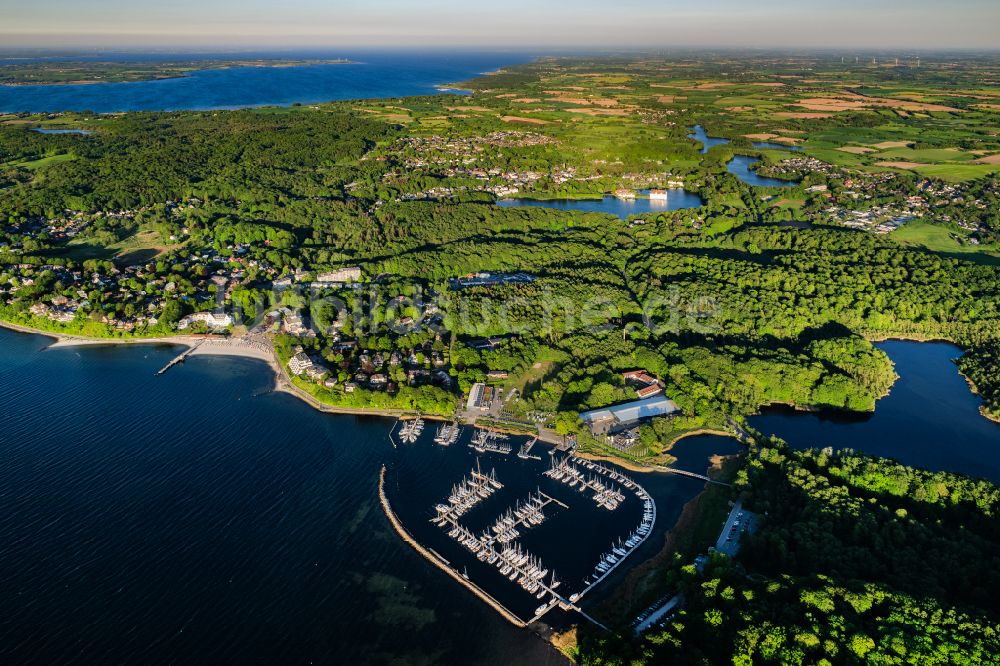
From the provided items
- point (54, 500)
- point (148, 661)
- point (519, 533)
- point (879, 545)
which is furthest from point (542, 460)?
point (54, 500)

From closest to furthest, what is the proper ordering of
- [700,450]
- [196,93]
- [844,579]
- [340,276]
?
1. [844,579]
2. [700,450]
3. [340,276]
4. [196,93]

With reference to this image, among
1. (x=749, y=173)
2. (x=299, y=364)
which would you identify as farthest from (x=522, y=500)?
(x=749, y=173)

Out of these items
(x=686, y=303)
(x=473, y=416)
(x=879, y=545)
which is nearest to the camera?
(x=879, y=545)

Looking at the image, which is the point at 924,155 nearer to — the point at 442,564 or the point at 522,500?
the point at 522,500

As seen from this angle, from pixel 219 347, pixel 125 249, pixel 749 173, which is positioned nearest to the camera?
pixel 219 347

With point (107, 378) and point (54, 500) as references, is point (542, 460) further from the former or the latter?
point (107, 378)

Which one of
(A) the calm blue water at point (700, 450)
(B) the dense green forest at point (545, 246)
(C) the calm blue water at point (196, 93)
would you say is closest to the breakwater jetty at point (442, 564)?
(B) the dense green forest at point (545, 246)

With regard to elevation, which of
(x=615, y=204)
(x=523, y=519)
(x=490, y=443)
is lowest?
(x=523, y=519)
